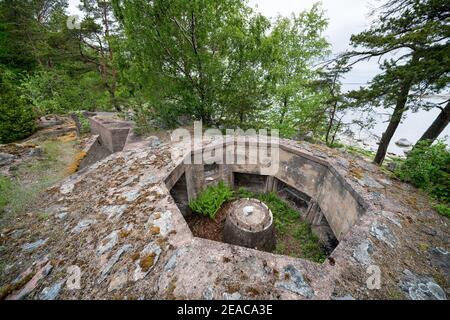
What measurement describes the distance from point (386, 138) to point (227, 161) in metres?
6.28

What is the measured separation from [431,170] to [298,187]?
255 cm

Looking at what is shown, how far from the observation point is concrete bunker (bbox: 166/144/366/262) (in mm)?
3506

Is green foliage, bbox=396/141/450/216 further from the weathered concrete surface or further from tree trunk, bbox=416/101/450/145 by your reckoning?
tree trunk, bbox=416/101/450/145

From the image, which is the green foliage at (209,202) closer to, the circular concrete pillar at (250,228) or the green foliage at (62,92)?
the circular concrete pillar at (250,228)

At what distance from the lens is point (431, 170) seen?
3.20m

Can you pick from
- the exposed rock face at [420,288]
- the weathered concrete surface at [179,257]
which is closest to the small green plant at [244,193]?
the weathered concrete surface at [179,257]

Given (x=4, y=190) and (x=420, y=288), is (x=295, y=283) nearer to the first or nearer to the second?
(x=420, y=288)

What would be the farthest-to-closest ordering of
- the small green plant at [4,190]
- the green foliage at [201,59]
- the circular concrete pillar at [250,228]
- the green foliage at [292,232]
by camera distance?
the green foliage at [201,59], the green foliage at [292,232], the circular concrete pillar at [250,228], the small green plant at [4,190]

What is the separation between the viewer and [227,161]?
539cm

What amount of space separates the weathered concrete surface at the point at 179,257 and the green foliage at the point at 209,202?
2.18 meters

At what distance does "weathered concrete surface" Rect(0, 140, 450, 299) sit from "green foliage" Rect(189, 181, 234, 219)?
7.15ft

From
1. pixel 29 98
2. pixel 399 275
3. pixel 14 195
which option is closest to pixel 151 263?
pixel 399 275

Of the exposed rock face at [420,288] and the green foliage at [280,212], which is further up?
the exposed rock face at [420,288]

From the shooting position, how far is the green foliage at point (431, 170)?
296 centimetres
